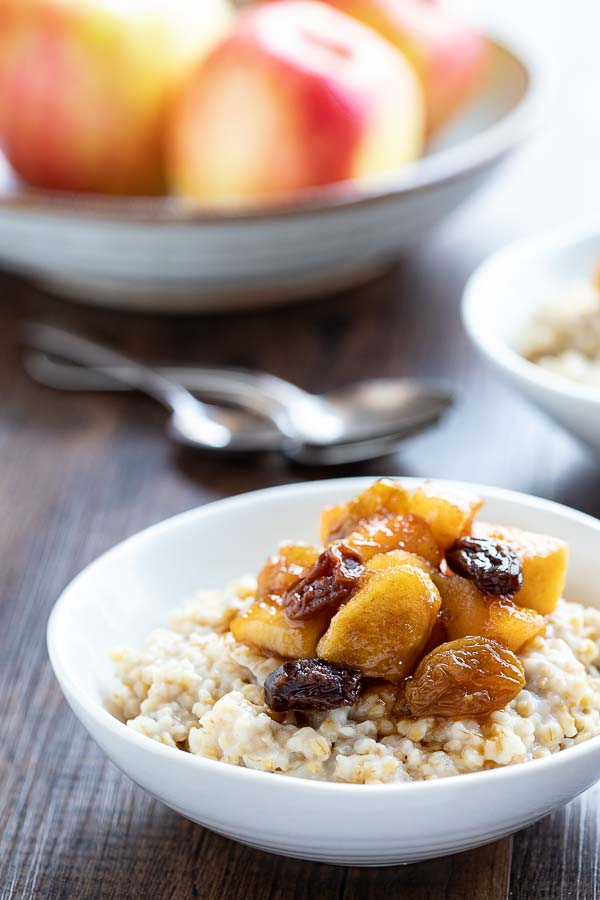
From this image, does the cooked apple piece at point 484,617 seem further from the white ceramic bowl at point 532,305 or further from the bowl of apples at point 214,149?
the bowl of apples at point 214,149

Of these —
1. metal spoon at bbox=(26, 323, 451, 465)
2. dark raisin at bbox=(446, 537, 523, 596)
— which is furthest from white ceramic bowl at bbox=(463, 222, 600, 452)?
dark raisin at bbox=(446, 537, 523, 596)

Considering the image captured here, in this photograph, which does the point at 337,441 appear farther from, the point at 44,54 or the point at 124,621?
the point at 44,54

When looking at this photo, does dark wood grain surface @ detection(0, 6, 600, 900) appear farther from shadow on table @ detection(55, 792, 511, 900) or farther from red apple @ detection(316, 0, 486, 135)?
red apple @ detection(316, 0, 486, 135)

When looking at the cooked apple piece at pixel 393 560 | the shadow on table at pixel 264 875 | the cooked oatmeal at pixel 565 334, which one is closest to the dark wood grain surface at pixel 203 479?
the shadow on table at pixel 264 875

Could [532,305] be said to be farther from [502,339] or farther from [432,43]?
[432,43]

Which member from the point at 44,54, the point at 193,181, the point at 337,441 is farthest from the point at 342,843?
the point at 44,54
